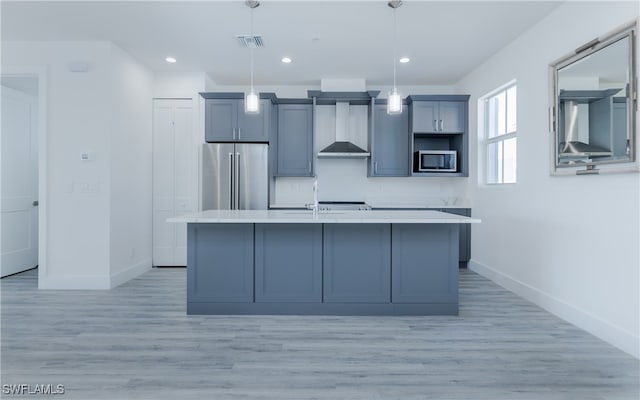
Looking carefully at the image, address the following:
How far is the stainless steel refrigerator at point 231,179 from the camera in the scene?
16.6 feet

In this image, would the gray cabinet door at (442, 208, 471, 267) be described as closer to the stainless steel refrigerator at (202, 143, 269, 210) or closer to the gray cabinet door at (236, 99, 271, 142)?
the stainless steel refrigerator at (202, 143, 269, 210)

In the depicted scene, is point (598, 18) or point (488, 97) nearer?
point (598, 18)

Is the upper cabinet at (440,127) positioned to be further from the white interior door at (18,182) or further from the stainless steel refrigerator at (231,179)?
the white interior door at (18,182)

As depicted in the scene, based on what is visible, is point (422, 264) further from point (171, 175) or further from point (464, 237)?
point (171, 175)

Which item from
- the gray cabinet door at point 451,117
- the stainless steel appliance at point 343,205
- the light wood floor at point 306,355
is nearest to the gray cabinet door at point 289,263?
the light wood floor at point 306,355

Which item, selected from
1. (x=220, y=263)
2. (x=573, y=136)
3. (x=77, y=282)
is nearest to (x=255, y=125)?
(x=220, y=263)

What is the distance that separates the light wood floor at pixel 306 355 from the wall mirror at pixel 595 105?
1.41m

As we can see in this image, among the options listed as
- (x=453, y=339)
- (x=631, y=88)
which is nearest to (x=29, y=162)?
(x=453, y=339)

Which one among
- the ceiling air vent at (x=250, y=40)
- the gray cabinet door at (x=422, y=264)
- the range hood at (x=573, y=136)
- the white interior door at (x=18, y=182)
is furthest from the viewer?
the white interior door at (x=18, y=182)

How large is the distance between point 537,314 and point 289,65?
4.04 metres

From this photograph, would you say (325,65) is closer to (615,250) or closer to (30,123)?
(615,250)

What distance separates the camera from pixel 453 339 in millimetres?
2703

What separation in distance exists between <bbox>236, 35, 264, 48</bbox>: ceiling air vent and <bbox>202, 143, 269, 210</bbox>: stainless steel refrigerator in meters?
1.51

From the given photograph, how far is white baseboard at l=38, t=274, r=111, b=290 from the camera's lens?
13.5 feet
